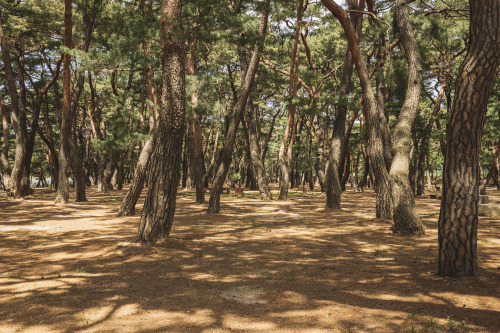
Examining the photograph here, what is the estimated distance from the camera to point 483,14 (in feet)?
14.7

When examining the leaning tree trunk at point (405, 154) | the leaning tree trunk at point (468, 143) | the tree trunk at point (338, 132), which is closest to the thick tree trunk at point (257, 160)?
the tree trunk at point (338, 132)

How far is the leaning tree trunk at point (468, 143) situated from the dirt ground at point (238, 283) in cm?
43

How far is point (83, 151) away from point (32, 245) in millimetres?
27573

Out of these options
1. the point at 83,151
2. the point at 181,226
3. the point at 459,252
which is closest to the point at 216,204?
the point at 181,226

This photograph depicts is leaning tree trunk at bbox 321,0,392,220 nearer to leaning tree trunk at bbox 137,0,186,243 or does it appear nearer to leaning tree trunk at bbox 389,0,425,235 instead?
leaning tree trunk at bbox 389,0,425,235

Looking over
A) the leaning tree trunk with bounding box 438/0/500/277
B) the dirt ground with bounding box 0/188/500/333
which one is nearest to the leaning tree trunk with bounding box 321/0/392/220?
the dirt ground with bounding box 0/188/500/333

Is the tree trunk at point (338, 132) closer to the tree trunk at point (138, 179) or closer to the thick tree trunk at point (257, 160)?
the thick tree trunk at point (257, 160)

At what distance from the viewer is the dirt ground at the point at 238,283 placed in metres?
3.68

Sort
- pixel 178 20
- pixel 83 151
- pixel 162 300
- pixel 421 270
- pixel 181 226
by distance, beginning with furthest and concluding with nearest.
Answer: pixel 83 151, pixel 181 226, pixel 178 20, pixel 421 270, pixel 162 300

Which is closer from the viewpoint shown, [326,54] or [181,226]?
[181,226]

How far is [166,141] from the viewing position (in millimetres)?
7004

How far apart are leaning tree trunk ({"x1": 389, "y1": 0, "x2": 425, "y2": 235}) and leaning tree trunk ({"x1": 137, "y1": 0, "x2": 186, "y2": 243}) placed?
5.49m

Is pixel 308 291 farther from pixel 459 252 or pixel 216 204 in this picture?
pixel 216 204

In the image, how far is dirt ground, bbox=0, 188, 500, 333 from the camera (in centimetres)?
368
